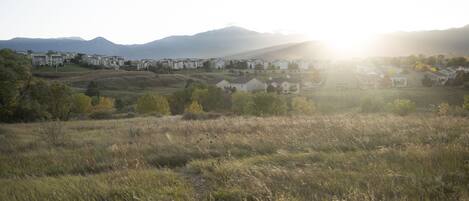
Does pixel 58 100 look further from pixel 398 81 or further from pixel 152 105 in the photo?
pixel 398 81

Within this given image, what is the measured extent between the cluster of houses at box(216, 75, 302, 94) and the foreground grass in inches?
3389

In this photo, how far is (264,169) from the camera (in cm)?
567

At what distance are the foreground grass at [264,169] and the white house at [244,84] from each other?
8723 centimetres

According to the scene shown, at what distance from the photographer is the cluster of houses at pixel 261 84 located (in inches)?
3784

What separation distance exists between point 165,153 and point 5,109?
83.4 ft

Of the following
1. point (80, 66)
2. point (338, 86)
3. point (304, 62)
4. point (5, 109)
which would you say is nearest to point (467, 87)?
point (338, 86)

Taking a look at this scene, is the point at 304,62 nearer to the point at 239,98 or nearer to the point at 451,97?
the point at 451,97

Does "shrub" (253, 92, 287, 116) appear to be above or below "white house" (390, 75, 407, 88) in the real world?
below

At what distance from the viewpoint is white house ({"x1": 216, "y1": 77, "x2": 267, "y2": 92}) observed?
319 feet

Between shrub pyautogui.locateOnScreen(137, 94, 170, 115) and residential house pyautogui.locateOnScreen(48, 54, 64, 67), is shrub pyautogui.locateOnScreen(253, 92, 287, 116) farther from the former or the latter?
residential house pyautogui.locateOnScreen(48, 54, 64, 67)

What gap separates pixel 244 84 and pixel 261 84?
507cm

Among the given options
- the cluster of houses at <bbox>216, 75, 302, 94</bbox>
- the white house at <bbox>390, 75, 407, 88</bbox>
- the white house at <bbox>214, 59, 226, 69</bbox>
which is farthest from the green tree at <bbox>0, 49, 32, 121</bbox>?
the white house at <bbox>214, 59, 226, 69</bbox>

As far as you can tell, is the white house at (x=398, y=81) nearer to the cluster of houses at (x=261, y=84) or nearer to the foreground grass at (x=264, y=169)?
the cluster of houses at (x=261, y=84)

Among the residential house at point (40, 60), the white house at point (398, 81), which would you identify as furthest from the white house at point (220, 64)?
the white house at point (398, 81)
